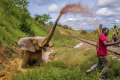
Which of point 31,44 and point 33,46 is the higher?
point 31,44

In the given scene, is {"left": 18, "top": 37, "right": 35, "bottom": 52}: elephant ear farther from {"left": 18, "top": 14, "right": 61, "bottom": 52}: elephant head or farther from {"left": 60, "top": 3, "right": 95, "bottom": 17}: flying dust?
{"left": 60, "top": 3, "right": 95, "bottom": 17}: flying dust

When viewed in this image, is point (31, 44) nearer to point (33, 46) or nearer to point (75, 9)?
point (33, 46)

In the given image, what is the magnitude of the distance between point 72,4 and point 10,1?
12358mm

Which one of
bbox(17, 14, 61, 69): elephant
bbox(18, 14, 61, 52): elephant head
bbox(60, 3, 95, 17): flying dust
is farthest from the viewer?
bbox(18, 14, 61, 52): elephant head

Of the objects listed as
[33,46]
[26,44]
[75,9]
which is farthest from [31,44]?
[75,9]

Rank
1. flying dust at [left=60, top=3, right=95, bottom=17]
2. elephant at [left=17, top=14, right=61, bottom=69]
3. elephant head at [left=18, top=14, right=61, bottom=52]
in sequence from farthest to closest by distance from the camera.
Result: elephant head at [left=18, top=14, right=61, bottom=52]
elephant at [left=17, top=14, right=61, bottom=69]
flying dust at [left=60, top=3, right=95, bottom=17]

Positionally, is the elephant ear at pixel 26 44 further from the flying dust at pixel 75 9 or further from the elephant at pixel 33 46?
the flying dust at pixel 75 9

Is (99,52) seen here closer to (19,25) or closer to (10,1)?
(19,25)

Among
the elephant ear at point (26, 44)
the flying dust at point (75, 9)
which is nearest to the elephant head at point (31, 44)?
the elephant ear at point (26, 44)

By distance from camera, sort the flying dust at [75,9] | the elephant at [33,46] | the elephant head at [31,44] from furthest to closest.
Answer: the elephant head at [31,44]
the elephant at [33,46]
the flying dust at [75,9]

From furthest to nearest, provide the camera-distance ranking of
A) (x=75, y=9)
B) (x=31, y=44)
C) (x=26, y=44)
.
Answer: (x=31, y=44), (x=26, y=44), (x=75, y=9)

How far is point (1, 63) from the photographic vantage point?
5.58m

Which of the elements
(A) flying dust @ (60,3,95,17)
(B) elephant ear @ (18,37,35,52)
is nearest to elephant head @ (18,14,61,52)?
(B) elephant ear @ (18,37,35,52)

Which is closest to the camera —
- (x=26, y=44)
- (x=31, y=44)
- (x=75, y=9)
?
(x=75, y=9)
